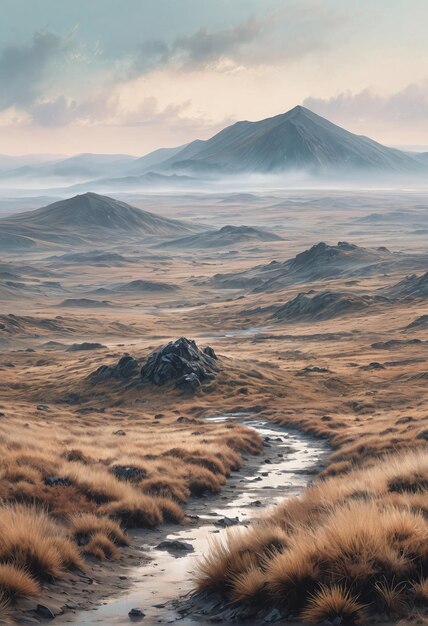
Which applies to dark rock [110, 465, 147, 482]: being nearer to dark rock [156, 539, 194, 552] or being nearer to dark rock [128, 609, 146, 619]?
dark rock [156, 539, 194, 552]

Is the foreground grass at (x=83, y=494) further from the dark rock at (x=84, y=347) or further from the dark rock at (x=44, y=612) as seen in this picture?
the dark rock at (x=84, y=347)

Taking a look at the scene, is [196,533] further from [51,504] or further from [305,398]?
[305,398]

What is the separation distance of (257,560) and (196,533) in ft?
28.0

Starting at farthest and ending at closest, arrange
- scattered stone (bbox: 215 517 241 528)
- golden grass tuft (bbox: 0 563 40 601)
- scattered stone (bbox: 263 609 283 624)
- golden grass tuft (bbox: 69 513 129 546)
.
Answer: scattered stone (bbox: 215 517 241 528) < golden grass tuft (bbox: 69 513 129 546) < golden grass tuft (bbox: 0 563 40 601) < scattered stone (bbox: 263 609 283 624)

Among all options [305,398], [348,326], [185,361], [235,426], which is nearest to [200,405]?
[305,398]

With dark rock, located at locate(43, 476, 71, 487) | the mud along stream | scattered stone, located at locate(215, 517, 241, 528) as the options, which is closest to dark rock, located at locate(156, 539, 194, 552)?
the mud along stream

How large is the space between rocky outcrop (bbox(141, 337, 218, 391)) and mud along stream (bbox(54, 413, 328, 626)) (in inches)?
1936

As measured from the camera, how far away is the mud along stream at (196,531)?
12.8 m

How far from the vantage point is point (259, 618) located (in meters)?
11.4

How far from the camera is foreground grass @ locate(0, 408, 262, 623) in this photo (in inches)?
528

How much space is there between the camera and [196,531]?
21.3 meters

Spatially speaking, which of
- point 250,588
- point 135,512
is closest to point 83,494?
point 135,512

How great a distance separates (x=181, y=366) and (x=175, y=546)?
81.5m

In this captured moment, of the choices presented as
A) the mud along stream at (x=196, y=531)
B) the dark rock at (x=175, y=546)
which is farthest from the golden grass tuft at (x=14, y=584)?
the dark rock at (x=175, y=546)
